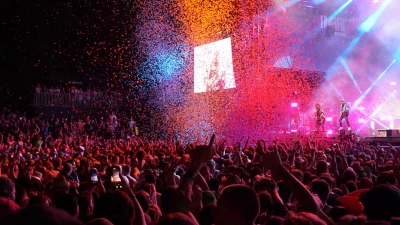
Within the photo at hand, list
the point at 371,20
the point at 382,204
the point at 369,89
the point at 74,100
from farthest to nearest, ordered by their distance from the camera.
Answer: the point at 369,89 < the point at 371,20 < the point at 74,100 < the point at 382,204

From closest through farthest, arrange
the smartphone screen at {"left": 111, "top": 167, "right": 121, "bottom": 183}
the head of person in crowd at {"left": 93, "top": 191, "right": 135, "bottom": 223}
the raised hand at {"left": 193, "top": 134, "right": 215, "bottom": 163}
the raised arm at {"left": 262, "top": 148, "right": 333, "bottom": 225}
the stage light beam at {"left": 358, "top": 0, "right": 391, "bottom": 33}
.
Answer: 1. the head of person in crowd at {"left": 93, "top": 191, "right": 135, "bottom": 223}
2. the raised arm at {"left": 262, "top": 148, "right": 333, "bottom": 225}
3. the raised hand at {"left": 193, "top": 134, "right": 215, "bottom": 163}
4. the smartphone screen at {"left": 111, "top": 167, "right": 121, "bottom": 183}
5. the stage light beam at {"left": 358, "top": 0, "right": 391, "bottom": 33}

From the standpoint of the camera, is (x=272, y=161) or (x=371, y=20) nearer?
(x=272, y=161)

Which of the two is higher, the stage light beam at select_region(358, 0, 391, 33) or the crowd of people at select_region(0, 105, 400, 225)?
the stage light beam at select_region(358, 0, 391, 33)

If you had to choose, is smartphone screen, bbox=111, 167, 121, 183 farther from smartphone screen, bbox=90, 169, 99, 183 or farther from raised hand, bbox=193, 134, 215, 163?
raised hand, bbox=193, 134, 215, 163

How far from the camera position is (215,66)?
25.3 metres

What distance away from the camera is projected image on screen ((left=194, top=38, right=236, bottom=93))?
25.2 meters

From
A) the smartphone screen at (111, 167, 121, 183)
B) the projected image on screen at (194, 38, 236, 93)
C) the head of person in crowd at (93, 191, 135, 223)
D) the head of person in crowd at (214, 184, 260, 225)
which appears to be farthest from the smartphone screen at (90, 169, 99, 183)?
the projected image on screen at (194, 38, 236, 93)

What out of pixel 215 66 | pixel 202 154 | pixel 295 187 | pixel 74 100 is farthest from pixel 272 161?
pixel 74 100

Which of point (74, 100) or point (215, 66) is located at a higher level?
point (215, 66)

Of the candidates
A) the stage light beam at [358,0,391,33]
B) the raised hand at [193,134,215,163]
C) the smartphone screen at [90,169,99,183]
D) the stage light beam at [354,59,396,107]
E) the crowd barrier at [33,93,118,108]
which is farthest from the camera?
the stage light beam at [354,59,396,107]

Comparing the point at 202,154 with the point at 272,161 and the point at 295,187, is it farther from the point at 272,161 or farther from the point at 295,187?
the point at 295,187

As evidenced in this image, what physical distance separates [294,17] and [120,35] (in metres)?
11.9

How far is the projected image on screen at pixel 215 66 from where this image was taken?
82.6ft

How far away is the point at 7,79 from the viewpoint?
79.5 feet
